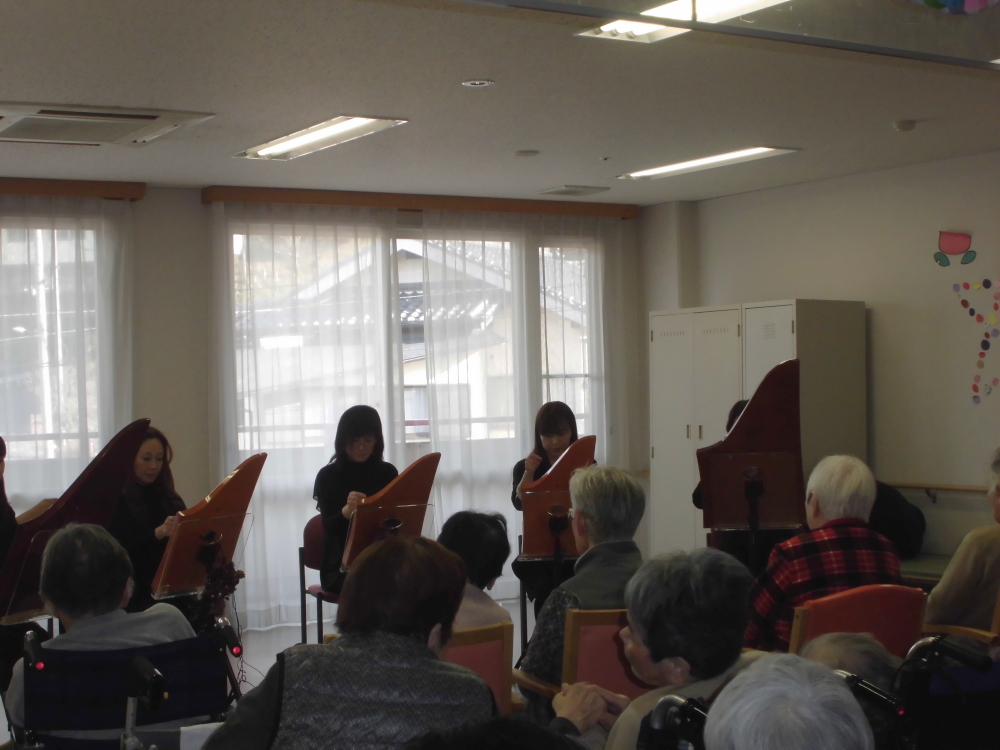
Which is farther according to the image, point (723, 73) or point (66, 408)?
point (66, 408)

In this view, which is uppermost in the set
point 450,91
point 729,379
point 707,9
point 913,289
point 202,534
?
point 450,91

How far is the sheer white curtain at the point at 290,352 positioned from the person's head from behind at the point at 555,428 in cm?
183

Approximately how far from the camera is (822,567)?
2826 mm

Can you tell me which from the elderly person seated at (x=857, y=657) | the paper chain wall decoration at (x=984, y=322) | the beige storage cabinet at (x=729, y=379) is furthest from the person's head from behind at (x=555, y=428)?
the elderly person seated at (x=857, y=657)

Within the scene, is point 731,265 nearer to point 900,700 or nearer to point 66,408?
point 66,408

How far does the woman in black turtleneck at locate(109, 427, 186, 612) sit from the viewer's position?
368 centimetres

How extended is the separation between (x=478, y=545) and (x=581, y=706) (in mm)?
906

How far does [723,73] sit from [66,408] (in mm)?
4070

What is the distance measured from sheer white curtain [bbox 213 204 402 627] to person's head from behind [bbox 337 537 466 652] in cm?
420

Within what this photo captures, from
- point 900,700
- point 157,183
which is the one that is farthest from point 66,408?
point 900,700

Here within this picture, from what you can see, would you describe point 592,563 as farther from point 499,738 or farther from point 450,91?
point 450,91

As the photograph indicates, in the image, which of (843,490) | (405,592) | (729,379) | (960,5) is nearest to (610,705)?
(405,592)

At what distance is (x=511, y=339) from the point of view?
6.64 metres

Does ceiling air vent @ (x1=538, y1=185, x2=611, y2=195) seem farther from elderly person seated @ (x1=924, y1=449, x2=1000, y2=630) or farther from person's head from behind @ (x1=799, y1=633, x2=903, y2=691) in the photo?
person's head from behind @ (x1=799, y1=633, x2=903, y2=691)
